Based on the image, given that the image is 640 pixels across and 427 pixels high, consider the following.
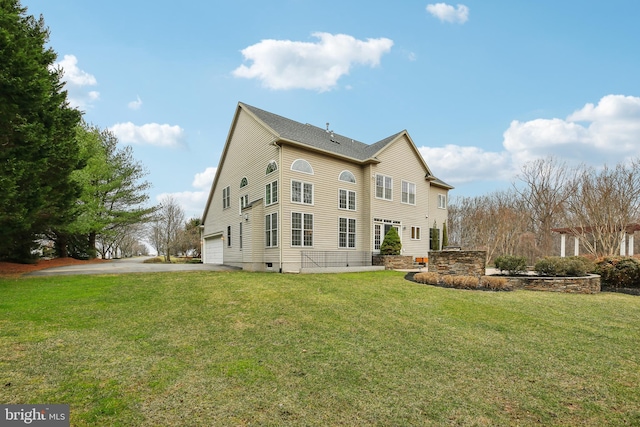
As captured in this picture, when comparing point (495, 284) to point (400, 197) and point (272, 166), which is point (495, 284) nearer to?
point (400, 197)

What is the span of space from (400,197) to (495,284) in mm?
10605

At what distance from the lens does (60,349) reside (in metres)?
4.80

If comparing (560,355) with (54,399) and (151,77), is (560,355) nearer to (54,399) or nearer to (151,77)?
(54,399)

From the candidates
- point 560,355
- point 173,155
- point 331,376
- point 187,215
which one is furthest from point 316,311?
point 187,215

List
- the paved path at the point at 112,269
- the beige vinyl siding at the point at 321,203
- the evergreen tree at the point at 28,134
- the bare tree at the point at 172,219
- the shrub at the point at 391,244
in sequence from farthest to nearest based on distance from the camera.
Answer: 1. the bare tree at the point at 172,219
2. the shrub at the point at 391,244
3. the beige vinyl siding at the point at 321,203
4. the paved path at the point at 112,269
5. the evergreen tree at the point at 28,134

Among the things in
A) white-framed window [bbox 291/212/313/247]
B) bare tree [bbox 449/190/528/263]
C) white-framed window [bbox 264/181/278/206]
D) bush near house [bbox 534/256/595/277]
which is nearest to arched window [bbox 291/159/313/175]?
white-framed window [bbox 264/181/278/206]

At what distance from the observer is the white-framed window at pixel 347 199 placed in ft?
60.8

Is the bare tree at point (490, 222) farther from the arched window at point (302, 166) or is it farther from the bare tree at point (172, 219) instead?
the bare tree at point (172, 219)

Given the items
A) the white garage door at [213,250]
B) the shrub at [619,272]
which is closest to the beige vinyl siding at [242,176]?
the white garage door at [213,250]

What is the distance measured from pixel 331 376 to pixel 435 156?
29.4 metres

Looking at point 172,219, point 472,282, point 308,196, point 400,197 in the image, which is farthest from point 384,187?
point 172,219

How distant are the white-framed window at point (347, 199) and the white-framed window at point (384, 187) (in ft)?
5.33

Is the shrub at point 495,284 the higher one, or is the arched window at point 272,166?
the arched window at point 272,166

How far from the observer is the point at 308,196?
17062 millimetres
